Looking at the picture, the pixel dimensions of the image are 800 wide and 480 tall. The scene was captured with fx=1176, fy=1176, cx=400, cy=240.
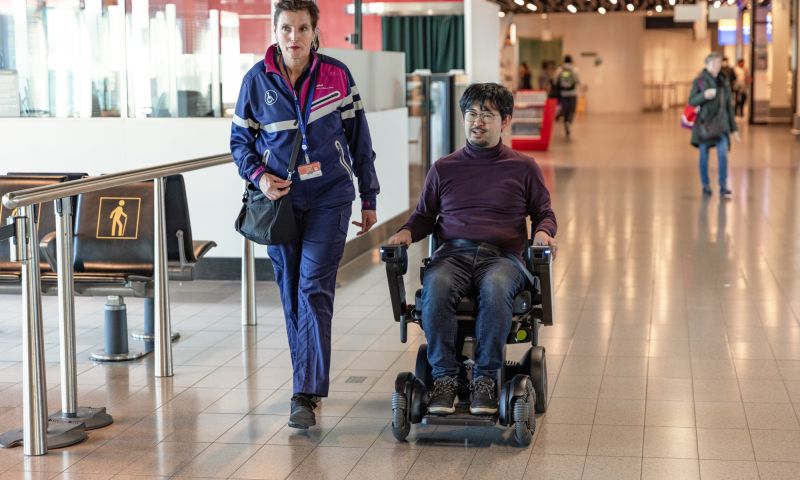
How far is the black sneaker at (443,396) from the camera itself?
12.3 feet

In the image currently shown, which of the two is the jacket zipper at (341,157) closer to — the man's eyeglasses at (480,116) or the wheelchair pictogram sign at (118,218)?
the man's eyeglasses at (480,116)

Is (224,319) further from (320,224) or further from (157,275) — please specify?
(320,224)

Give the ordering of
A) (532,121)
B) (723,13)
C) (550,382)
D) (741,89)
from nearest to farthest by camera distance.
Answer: (550,382), (532,121), (723,13), (741,89)

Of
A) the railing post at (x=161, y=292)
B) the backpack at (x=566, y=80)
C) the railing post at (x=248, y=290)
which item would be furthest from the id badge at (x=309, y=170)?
the backpack at (x=566, y=80)

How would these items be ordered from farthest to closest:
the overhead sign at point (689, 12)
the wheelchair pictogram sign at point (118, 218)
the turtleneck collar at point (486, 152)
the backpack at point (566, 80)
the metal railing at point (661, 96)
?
the metal railing at point (661, 96), the overhead sign at point (689, 12), the backpack at point (566, 80), the wheelchair pictogram sign at point (118, 218), the turtleneck collar at point (486, 152)

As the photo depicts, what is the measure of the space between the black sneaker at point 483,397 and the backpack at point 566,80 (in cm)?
2099

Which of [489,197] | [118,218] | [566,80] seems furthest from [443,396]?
[566,80]

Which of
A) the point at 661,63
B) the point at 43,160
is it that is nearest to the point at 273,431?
the point at 43,160

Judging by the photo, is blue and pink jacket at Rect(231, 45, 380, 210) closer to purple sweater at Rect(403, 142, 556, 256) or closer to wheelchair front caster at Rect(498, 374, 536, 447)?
purple sweater at Rect(403, 142, 556, 256)

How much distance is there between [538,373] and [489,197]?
63cm

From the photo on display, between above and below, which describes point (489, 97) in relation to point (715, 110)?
above

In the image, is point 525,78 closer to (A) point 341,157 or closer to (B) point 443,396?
(A) point 341,157

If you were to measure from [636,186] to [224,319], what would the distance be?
24.5ft

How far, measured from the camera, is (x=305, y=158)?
3949mm
